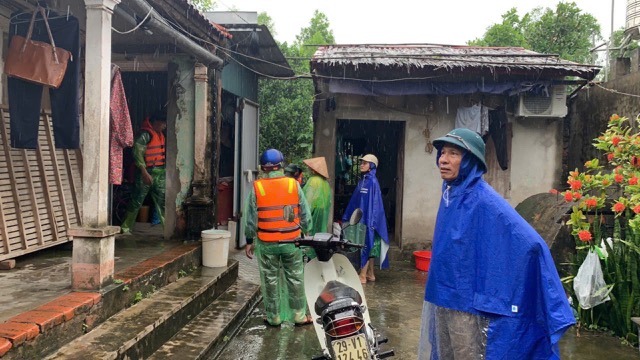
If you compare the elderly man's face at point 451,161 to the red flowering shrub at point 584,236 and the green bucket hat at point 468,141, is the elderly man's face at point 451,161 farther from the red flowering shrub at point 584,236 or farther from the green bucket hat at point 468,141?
the red flowering shrub at point 584,236

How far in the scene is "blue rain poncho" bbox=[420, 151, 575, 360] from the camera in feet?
7.74

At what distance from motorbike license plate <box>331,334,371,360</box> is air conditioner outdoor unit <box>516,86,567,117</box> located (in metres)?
7.45

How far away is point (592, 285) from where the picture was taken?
5.21 m

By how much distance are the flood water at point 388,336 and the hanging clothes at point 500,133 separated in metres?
3.78

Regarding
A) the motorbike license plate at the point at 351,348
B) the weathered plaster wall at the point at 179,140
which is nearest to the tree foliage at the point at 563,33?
the weathered plaster wall at the point at 179,140

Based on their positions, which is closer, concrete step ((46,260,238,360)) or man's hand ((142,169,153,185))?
concrete step ((46,260,238,360))

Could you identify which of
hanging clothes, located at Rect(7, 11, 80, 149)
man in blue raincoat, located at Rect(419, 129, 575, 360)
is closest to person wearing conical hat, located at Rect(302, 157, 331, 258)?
hanging clothes, located at Rect(7, 11, 80, 149)

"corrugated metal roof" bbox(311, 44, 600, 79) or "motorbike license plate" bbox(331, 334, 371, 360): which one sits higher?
"corrugated metal roof" bbox(311, 44, 600, 79)

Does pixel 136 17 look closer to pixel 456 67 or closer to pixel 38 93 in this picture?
pixel 38 93

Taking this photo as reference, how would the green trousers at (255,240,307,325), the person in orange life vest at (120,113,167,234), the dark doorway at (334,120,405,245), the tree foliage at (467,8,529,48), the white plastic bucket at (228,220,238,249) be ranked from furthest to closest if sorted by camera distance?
the tree foliage at (467,8,529,48) → the dark doorway at (334,120,405,245) → the white plastic bucket at (228,220,238,249) → the person in orange life vest at (120,113,167,234) → the green trousers at (255,240,307,325)

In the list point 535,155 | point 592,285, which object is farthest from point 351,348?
point 535,155

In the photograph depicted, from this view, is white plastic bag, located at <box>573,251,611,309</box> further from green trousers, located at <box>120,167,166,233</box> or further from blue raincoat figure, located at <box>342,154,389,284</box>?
green trousers, located at <box>120,167,166,233</box>

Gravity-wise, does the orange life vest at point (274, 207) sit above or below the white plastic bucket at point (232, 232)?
above

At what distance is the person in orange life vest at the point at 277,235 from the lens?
17.6 ft
